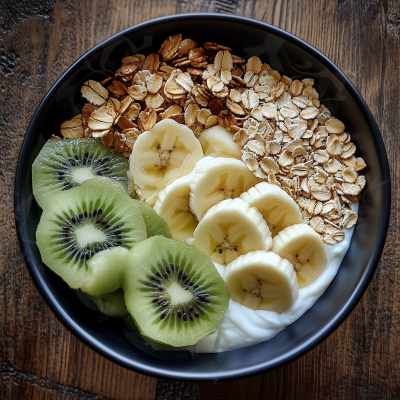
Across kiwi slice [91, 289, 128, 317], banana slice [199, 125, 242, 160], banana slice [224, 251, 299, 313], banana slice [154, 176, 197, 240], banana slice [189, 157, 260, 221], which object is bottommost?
kiwi slice [91, 289, 128, 317]

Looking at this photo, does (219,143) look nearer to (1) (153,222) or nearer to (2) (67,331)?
(1) (153,222)

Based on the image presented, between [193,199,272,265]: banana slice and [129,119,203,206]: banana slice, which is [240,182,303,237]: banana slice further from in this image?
[129,119,203,206]: banana slice

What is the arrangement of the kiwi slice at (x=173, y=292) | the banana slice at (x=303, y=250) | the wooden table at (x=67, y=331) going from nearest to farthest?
the kiwi slice at (x=173, y=292)
the banana slice at (x=303, y=250)
the wooden table at (x=67, y=331)

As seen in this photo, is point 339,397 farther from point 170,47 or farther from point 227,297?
point 170,47

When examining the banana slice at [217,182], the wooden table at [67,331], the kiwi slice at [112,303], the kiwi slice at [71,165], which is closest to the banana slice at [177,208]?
the banana slice at [217,182]

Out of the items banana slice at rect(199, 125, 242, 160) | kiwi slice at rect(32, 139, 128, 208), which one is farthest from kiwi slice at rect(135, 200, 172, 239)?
banana slice at rect(199, 125, 242, 160)

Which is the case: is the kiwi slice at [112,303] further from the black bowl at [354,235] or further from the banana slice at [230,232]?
the banana slice at [230,232]
